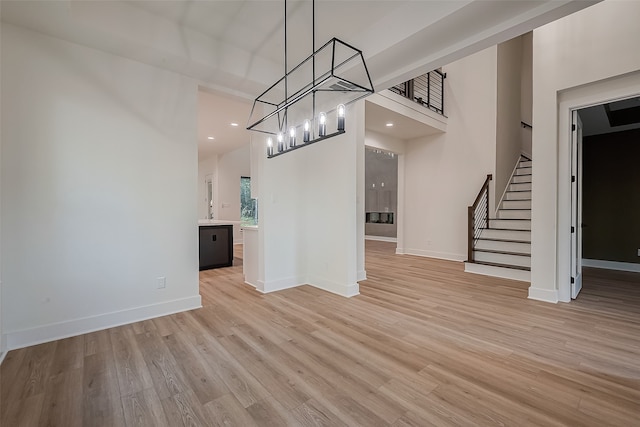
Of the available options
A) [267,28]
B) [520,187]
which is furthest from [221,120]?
[520,187]

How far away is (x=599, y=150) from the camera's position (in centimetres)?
575

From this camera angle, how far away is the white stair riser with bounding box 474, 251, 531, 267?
4.77 metres

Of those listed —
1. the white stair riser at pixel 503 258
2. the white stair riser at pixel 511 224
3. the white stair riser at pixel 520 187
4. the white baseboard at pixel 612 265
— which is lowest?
the white baseboard at pixel 612 265

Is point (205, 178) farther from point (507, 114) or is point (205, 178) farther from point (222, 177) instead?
point (507, 114)

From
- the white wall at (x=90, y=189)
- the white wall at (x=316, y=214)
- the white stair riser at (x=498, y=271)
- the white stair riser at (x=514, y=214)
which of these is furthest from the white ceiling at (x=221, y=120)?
the white stair riser at (x=514, y=214)

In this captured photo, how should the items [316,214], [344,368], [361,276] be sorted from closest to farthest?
[344,368], [316,214], [361,276]

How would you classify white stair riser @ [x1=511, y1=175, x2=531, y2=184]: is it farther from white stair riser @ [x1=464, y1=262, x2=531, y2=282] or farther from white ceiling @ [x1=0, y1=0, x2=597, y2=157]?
white ceiling @ [x1=0, y1=0, x2=597, y2=157]

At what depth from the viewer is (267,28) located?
117 inches

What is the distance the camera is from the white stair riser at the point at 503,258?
4.77m

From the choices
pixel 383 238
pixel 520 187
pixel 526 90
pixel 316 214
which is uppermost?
pixel 526 90

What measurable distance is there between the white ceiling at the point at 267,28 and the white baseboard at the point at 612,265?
5685mm

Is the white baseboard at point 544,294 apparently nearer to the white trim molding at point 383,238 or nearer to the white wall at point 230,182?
the white trim molding at point 383,238

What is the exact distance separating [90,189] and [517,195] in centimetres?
720

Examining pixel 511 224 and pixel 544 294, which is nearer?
pixel 544 294
